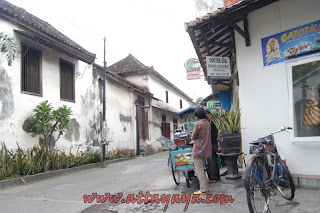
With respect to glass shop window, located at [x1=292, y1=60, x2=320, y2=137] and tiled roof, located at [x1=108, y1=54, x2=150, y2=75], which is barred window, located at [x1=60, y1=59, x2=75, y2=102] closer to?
glass shop window, located at [x1=292, y1=60, x2=320, y2=137]

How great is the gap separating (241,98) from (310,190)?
2279mm

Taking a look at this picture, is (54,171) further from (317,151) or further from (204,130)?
(317,151)

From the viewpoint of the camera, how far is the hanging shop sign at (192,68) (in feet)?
66.2

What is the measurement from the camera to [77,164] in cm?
1121

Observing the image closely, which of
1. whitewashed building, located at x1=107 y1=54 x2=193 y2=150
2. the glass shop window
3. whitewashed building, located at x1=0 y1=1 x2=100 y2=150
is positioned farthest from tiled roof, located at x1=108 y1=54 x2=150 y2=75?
the glass shop window

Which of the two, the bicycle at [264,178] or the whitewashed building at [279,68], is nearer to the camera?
the bicycle at [264,178]

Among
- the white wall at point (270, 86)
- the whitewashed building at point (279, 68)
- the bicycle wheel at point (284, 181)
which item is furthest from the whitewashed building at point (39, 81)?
the bicycle wheel at point (284, 181)

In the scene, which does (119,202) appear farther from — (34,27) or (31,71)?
(34,27)

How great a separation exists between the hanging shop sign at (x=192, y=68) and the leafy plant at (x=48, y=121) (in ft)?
37.7

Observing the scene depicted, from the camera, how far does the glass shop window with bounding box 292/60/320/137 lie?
517 centimetres

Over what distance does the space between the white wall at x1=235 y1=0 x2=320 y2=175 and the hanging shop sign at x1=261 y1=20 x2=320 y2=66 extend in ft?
0.34

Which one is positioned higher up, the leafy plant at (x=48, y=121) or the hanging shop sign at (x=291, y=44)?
the hanging shop sign at (x=291, y=44)

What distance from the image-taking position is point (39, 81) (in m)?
10.6

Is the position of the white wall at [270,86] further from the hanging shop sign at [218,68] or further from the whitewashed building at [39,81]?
the whitewashed building at [39,81]
